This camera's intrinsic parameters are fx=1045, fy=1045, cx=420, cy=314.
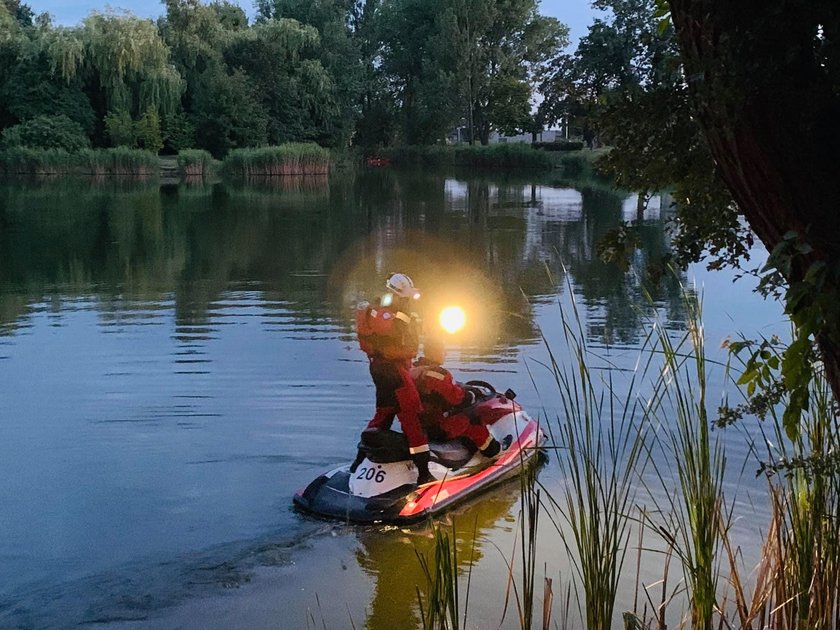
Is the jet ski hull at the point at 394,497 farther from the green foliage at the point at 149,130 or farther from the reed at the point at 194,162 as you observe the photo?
the reed at the point at 194,162

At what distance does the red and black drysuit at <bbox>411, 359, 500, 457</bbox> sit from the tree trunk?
4.14 metres

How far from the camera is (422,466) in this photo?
5828 mm

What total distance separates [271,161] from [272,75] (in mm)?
7693

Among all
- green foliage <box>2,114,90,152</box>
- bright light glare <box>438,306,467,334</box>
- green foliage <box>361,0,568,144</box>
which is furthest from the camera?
green foliage <box>361,0,568,144</box>

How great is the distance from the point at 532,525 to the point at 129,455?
16.2 ft

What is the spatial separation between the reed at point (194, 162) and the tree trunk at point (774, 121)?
1735 inches

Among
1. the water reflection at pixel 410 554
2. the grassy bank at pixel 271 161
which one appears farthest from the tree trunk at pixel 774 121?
the grassy bank at pixel 271 161

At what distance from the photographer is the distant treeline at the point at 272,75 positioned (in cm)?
4356

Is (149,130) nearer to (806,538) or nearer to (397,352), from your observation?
(397,352)

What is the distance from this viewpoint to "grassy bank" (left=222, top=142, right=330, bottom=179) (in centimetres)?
4462

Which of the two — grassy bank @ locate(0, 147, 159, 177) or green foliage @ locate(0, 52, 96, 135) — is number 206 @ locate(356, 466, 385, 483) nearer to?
grassy bank @ locate(0, 147, 159, 177)

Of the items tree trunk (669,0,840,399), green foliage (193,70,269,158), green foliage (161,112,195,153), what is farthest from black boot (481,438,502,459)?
green foliage (193,70,269,158)

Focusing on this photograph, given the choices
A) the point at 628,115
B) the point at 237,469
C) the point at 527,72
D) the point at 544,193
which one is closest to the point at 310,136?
the point at 527,72

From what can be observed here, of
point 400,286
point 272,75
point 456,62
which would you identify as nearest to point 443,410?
point 400,286
